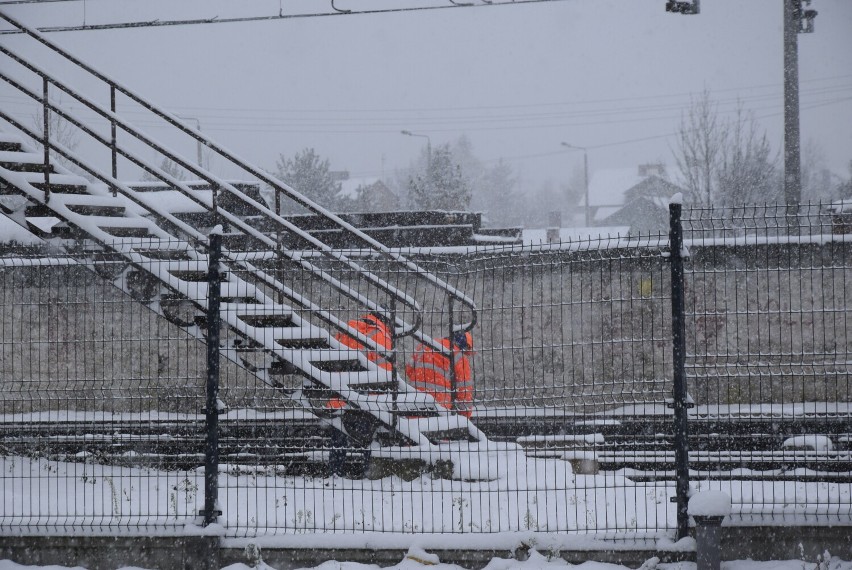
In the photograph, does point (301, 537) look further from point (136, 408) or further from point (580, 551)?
point (136, 408)

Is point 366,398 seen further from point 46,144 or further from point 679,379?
point 46,144

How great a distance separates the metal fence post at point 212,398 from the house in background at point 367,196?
35559mm

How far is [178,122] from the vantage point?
30.7ft

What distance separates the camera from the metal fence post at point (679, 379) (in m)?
5.77

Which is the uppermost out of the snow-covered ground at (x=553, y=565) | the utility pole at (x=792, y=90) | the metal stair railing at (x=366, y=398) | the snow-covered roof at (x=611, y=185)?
the snow-covered roof at (x=611, y=185)

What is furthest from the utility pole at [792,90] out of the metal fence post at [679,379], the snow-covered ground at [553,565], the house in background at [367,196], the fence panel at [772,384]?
the house in background at [367,196]

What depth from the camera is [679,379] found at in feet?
19.2

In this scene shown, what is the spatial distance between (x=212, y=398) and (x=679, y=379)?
11.0ft

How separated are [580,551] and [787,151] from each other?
11944 millimetres

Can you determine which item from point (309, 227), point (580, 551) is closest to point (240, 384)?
point (309, 227)

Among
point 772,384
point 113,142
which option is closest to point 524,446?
point 772,384

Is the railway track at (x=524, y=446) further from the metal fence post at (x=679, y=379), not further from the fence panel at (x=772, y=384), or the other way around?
the metal fence post at (x=679, y=379)

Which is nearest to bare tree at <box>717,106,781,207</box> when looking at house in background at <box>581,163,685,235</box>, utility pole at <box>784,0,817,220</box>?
utility pole at <box>784,0,817,220</box>

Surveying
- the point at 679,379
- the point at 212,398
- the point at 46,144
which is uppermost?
the point at 46,144
